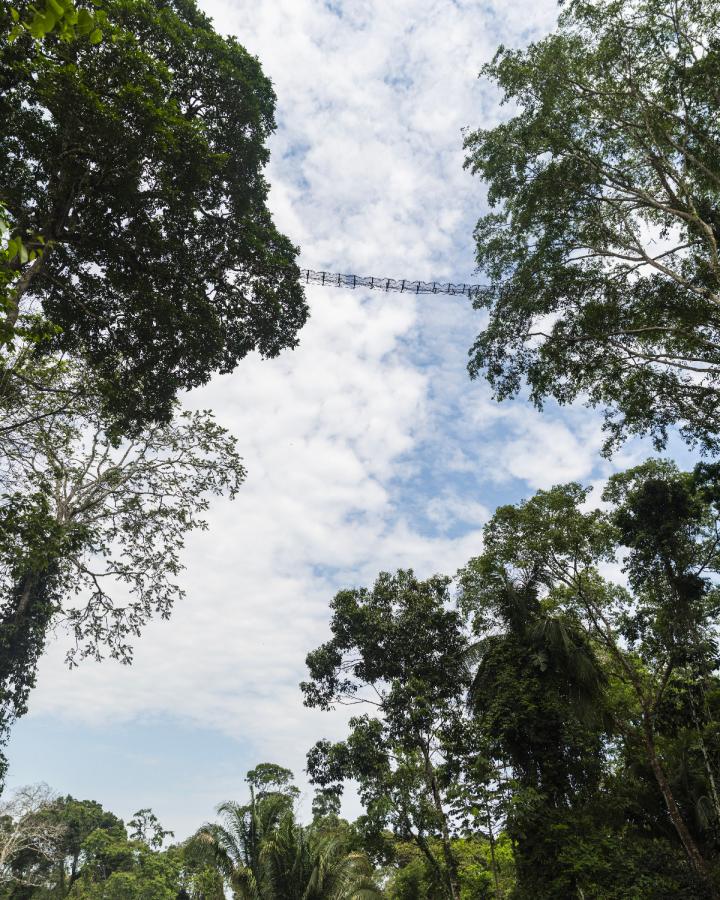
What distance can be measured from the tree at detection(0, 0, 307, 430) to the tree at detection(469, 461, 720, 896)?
32.0 feet

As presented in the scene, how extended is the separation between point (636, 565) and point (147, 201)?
1609 cm

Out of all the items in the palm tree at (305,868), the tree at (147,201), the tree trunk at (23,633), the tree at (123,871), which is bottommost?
the tree at (123,871)

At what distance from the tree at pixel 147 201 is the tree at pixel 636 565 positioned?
32.0 feet

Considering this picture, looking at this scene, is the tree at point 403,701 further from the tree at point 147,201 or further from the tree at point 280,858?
the tree at point 147,201

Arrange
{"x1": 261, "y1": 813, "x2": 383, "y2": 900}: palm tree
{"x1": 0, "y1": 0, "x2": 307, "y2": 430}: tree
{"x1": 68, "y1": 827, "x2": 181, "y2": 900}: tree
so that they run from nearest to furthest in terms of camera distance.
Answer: {"x1": 0, "y1": 0, "x2": 307, "y2": 430}: tree, {"x1": 261, "y1": 813, "x2": 383, "y2": 900}: palm tree, {"x1": 68, "y1": 827, "x2": 181, "y2": 900}: tree

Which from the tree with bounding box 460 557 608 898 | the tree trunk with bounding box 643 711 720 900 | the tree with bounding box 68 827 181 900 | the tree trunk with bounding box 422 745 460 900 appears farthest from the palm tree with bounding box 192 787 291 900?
the tree with bounding box 68 827 181 900

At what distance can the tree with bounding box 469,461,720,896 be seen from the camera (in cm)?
1555

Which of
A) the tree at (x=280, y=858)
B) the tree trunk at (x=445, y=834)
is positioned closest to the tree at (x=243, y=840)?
the tree at (x=280, y=858)

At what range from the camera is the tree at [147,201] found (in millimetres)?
8367

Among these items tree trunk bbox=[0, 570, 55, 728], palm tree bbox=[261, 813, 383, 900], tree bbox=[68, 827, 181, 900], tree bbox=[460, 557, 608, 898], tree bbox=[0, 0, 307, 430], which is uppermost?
tree bbox=[0, 0, 307, 430]

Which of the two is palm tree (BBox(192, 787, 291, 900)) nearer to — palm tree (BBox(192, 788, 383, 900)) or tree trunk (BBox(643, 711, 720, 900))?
palm tree (BBox(192, 788, 383, 900))

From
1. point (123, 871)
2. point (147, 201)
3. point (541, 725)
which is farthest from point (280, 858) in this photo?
point (123, 871)

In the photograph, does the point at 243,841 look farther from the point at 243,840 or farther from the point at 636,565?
the point at 636,565

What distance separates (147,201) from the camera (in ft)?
34.6
